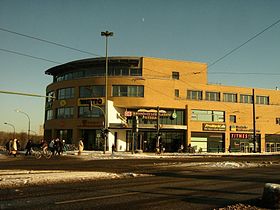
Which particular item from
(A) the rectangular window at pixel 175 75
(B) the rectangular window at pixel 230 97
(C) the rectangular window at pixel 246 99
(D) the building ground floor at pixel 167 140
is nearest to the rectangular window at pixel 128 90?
(D) the building ground floor at pixel 167 140

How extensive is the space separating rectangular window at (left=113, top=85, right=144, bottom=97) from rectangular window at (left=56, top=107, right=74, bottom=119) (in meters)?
8.55

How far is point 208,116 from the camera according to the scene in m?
60.8

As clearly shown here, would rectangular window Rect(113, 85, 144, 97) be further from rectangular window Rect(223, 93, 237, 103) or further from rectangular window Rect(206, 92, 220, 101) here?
rectangular window Rect(223, 93, 237, 103)

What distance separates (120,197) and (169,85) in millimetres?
49151

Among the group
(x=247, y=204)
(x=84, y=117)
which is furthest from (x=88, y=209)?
(x=84, y=117)

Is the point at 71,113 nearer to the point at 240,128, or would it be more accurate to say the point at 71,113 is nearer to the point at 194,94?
the point at 194,94

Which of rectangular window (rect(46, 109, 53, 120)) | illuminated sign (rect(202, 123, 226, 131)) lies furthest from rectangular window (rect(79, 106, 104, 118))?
illuminated sign (rect(202, 123, 226, 131))

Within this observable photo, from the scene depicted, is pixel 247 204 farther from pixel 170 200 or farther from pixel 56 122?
pixel 56 122

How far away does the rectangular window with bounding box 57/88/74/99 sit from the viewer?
59397 millimetres

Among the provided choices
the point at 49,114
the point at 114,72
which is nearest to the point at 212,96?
the point at 114,72

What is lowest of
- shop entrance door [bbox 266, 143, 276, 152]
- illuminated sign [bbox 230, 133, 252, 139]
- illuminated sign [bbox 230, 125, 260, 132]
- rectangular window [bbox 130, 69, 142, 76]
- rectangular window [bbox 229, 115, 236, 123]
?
shop entrance door [bbox 266, 143, 276, 152]

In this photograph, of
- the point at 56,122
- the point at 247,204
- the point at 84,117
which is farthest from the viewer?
the point at 56,122

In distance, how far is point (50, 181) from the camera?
504 inches

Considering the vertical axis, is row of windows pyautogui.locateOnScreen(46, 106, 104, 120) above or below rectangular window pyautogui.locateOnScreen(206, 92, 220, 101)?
below
